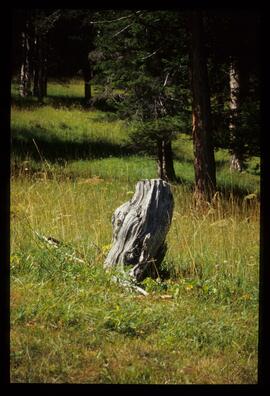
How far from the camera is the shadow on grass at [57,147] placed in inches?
651

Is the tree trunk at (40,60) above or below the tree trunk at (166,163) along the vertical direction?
above

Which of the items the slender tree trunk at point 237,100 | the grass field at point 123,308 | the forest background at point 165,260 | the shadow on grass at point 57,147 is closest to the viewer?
the grass field at point 123,308

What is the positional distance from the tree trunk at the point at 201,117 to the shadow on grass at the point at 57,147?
Result: 238 inches

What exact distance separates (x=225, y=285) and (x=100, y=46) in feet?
25.1

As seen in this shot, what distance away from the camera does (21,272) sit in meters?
5.77

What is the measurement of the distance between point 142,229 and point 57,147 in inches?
493

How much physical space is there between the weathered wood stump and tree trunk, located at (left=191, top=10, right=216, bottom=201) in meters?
3.77

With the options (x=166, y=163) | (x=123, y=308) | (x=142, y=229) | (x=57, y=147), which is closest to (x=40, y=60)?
(x=57, y=147)

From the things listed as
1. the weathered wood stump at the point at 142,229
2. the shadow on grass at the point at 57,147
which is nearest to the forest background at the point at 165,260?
the weathered wood stump at the point at 142,229

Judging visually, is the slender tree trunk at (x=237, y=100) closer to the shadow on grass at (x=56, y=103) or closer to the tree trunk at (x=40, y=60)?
the shadow on grass at (x=56, y=103)

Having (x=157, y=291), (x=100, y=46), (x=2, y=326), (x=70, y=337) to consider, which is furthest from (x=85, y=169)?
(x=2, y=326)

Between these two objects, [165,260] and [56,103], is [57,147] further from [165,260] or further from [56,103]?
[165,260]
